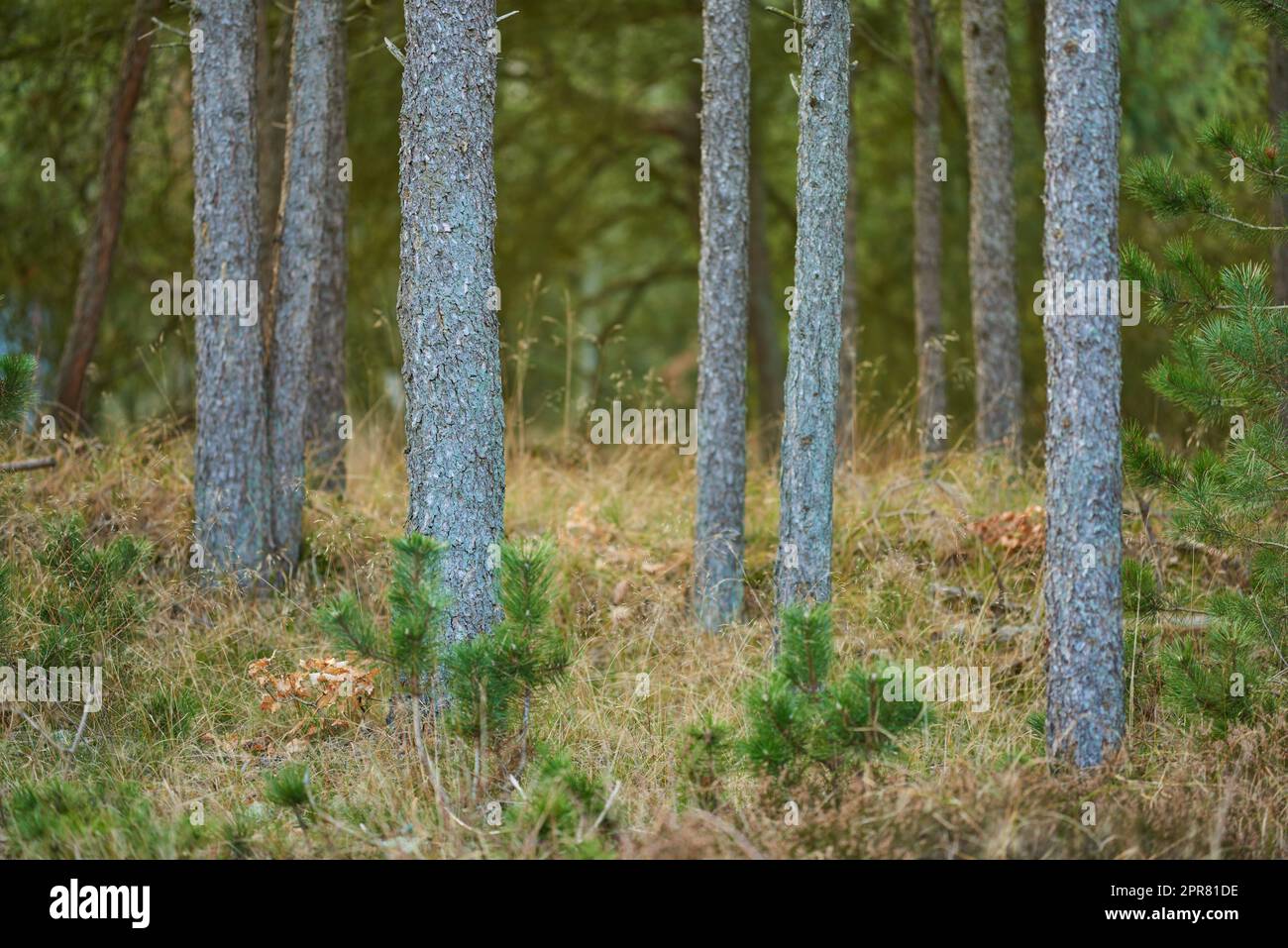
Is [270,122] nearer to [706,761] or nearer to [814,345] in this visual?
[814,345]

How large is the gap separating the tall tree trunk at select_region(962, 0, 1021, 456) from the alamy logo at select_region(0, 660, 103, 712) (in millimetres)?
6275

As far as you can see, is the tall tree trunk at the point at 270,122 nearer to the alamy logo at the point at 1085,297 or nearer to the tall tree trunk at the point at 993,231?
the tall tree trunk at the point at 993,231

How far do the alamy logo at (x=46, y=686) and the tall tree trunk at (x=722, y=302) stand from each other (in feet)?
10.7

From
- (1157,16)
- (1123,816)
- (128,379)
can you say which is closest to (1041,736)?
(1123,816)

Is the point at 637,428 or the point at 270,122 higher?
the point at 270,122

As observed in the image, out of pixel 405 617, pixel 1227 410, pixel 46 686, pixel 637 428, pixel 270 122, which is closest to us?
pixel 405 617

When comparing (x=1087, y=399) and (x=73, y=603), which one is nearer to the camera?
(x=1087, y=399)

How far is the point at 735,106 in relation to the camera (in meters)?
7.39

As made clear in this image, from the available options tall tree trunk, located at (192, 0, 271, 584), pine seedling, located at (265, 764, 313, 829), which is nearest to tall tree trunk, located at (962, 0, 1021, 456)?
tall tree trunk, located at (192, 0, 271, 584)

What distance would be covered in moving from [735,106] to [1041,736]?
3937 mm

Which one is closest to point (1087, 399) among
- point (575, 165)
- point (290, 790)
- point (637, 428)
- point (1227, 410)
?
point (1227, 410)

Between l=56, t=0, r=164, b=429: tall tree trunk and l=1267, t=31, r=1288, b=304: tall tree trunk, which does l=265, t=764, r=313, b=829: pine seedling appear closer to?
l=56, t=0, r=164, b=429: tall tree trunk
